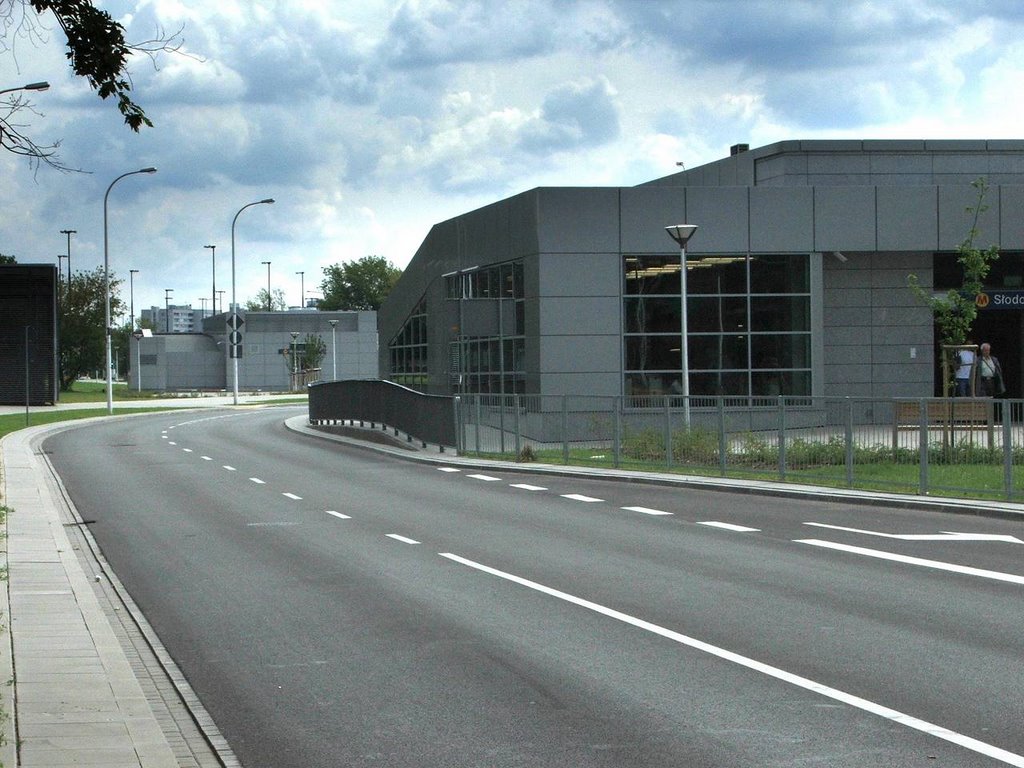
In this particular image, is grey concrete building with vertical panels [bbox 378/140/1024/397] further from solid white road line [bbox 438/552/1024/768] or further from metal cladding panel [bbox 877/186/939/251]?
solid white road line [bbox 438/552/1024/768]

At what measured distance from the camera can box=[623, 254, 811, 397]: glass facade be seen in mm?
35281

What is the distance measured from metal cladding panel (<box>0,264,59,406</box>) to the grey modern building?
42.0 metres

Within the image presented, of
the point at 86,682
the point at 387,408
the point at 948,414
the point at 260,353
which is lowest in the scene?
the point at 86,682

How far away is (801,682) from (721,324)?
1107 inches

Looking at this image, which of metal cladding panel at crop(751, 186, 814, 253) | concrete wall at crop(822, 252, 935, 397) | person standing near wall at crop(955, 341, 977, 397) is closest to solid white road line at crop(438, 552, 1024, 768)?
person standing near wall at crop(955, 341, 977, 397)

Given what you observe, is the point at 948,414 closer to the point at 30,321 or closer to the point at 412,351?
the point at 412,351

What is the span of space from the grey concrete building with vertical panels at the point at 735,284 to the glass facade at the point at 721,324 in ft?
0.13

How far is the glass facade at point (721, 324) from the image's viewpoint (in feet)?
116

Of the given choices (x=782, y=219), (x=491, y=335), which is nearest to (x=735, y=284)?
(x=782, y=219)

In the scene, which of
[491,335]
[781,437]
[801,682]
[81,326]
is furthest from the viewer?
[81,326]

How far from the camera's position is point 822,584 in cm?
1167

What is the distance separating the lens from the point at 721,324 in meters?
35.5

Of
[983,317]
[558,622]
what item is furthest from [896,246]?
[558,622]

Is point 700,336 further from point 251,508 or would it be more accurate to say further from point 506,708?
point 506,708
